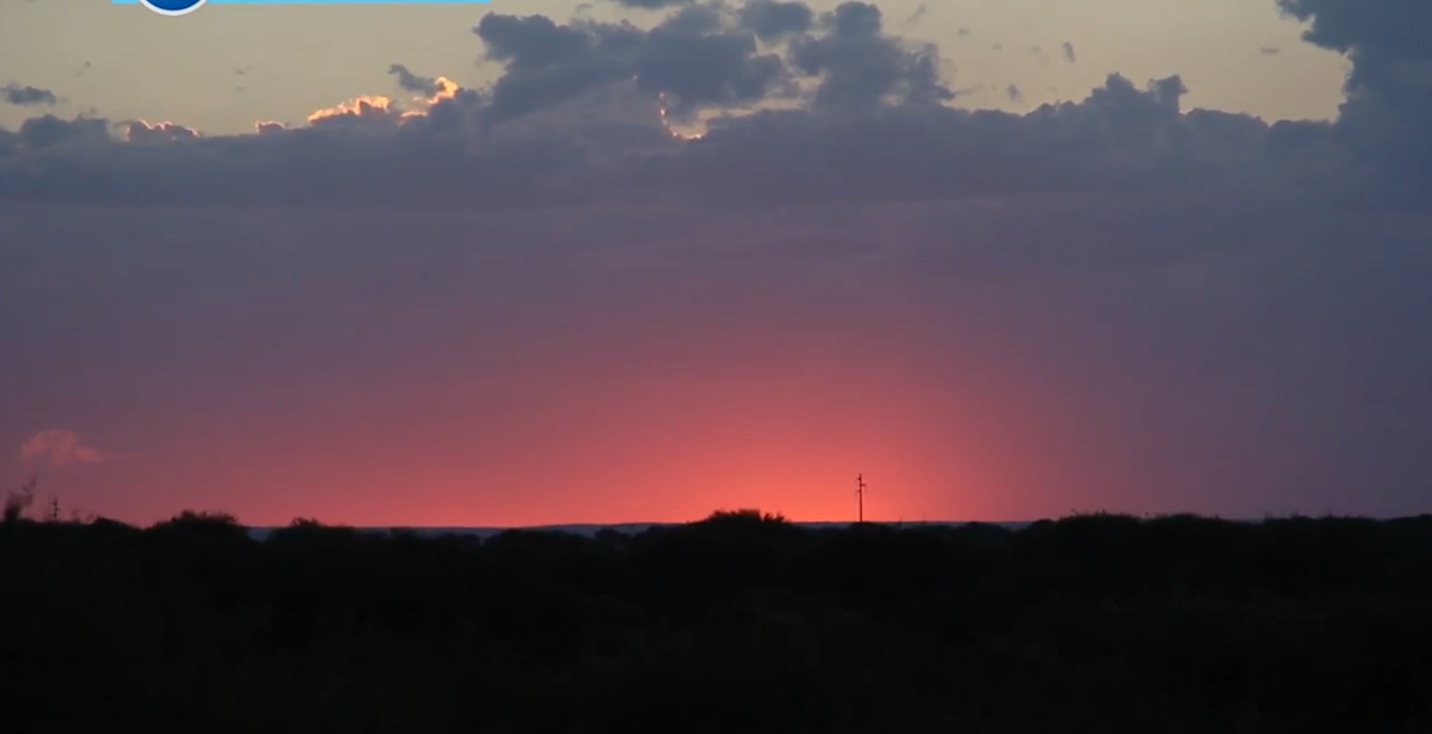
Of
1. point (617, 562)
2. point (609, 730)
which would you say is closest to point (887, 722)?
point (609, 730)

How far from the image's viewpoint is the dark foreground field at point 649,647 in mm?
14508

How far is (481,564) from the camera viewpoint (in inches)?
1248

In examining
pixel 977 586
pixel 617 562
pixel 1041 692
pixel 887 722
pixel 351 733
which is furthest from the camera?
pixel 617 562

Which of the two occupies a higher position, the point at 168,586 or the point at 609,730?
the point at 168,586

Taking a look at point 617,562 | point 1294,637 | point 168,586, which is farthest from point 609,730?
point 617,562

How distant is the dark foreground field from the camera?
1451cm

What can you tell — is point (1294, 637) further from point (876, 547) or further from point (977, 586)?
point (876, 547)

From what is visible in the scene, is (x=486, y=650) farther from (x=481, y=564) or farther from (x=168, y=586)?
(x=481, y=564)

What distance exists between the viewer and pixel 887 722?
16.3 meters

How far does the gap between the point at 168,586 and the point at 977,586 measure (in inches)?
801

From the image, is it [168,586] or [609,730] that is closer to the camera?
[609,730]

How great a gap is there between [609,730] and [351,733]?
2892 mm

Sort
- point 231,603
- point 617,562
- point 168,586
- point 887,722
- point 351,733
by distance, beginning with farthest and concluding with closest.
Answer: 1. point 617,562
2. point 231,603
3. point 168,586
4. point 887,722
5. point 351,733

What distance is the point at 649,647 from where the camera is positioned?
18.1 m
